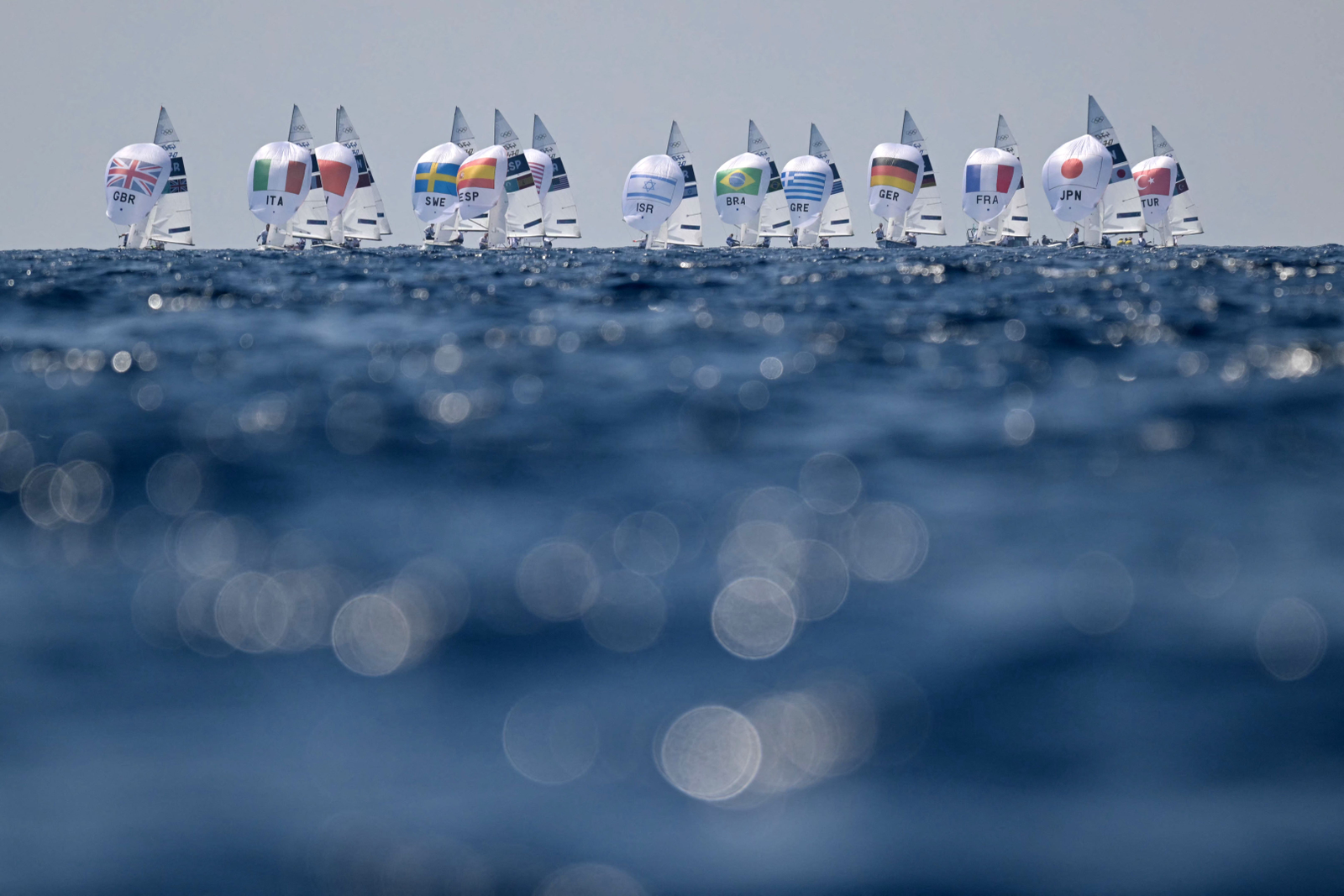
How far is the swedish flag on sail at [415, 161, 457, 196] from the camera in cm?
9981

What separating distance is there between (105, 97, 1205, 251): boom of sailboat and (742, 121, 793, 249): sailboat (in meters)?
0.16

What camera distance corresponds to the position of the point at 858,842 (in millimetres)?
3488

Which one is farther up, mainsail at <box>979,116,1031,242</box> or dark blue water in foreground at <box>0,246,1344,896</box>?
mainsail at <box>979,116,1031,242</box>

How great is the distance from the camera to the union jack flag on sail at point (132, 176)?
87.8 metres

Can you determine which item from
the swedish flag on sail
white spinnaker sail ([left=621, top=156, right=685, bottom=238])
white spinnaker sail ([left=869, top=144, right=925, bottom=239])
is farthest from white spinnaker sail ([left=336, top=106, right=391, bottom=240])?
white spinnaker sail ([left=869, top=144, right=925, bottom=239])

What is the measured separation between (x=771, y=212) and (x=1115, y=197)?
1191 inches

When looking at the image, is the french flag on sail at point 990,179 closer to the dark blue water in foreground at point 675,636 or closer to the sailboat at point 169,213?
the sailboat at point 169,213

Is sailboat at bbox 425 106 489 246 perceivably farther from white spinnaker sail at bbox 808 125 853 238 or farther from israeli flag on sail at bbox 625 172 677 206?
white spinnaker sail at bbox 808 125 853 238

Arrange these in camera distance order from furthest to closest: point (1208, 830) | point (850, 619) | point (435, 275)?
point (435, 275), point (850, 619), point (1208, 830)

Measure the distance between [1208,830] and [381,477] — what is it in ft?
17.5

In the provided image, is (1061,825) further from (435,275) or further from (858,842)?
(435,275)

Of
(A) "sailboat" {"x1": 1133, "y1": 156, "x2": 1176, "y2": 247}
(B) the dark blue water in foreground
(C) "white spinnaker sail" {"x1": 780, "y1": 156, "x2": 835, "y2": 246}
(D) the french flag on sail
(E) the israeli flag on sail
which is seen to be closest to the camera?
(B) the dark blue water in foreground

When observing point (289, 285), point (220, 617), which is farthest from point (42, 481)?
point (289, 285)

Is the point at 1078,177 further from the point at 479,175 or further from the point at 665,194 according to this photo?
the point at 479,175
